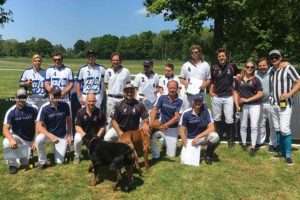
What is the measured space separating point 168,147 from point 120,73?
193 cm

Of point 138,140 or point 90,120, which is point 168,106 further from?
point 90,120

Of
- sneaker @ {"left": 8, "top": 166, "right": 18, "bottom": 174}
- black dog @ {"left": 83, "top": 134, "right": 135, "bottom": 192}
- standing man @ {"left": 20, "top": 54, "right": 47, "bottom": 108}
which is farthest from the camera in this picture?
standing man @ {"left": 20, "top": 54, "right": 47, "bottom": 108}

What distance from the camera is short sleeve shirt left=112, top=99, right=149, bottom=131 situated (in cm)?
938

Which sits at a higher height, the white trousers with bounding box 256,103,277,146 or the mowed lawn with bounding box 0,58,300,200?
the white trousers with bounding box 256,103,277,146

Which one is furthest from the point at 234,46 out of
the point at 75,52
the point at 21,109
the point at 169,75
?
the point at 75,52

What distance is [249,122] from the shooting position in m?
10.8

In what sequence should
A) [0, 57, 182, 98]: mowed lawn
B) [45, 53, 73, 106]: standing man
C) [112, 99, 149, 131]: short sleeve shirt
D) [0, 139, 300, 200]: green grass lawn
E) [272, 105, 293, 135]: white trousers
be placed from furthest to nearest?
[0, 57, 182, 98]: mowed lawn
[45, 53, 73, 106]: standing man
[272, 105, 293, 135]: white trousers
[112, 99, 149, 131]: short sleeve shirt
[0, 139, 300, 200]: green grass lawn

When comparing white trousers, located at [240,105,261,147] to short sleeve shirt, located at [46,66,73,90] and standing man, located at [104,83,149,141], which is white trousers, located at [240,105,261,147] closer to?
standing man, located at [104,83,149,141]

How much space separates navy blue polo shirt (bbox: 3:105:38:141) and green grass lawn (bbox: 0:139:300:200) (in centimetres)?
75

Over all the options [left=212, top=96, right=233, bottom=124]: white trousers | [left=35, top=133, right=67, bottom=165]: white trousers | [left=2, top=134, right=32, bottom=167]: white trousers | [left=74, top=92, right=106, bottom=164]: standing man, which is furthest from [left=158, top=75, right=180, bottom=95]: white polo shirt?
[left=2, top=134, right=32, bottom=167]: white trousers

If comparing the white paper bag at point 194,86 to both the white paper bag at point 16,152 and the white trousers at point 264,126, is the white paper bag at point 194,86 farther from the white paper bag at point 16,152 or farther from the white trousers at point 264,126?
the white paper bag at point 16,152

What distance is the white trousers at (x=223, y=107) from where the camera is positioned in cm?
1038

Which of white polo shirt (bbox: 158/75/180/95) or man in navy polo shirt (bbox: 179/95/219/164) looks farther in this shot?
white polo shirt (bbox: 158/75/180/95)

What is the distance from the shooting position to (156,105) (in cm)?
1022
